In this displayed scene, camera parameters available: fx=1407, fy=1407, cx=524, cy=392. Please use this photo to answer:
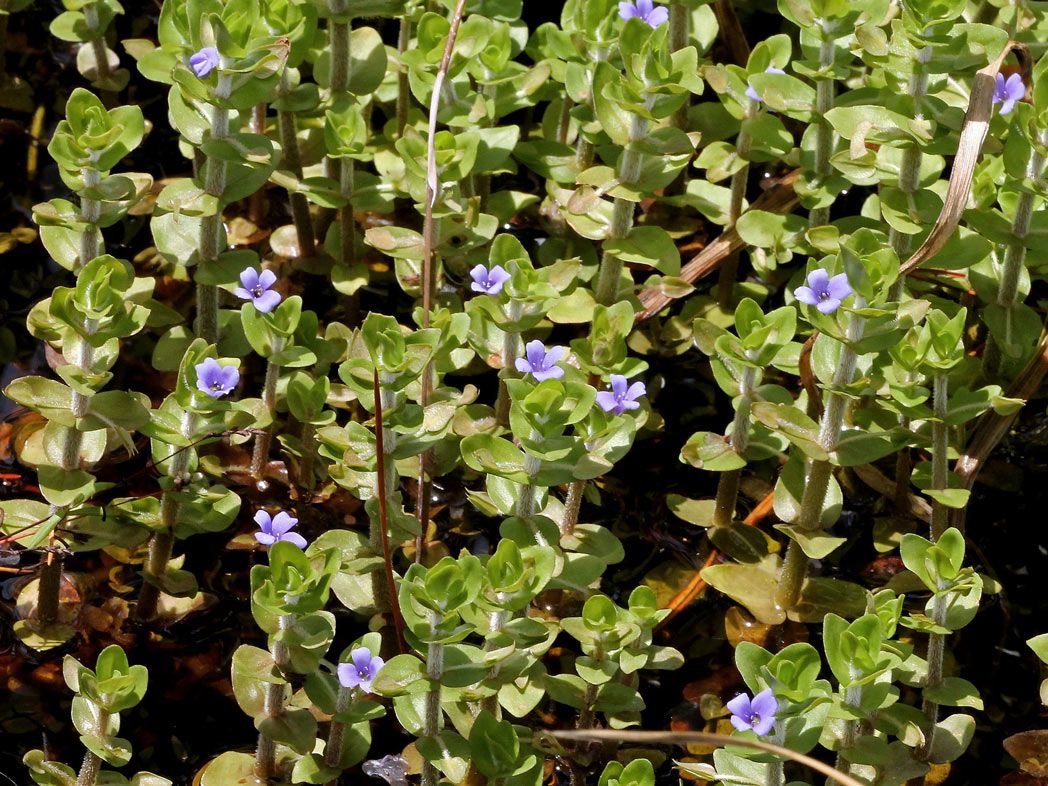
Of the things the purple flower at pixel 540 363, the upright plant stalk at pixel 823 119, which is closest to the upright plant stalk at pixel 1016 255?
the upright plant stalk at pixel 823 119

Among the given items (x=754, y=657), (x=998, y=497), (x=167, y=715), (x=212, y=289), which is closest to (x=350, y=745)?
(x=167, y=715)

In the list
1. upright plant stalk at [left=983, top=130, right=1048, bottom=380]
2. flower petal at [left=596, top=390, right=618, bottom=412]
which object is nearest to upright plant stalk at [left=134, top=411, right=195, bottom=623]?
flower petal at [left=596, top=390, right=618, bottom=412]

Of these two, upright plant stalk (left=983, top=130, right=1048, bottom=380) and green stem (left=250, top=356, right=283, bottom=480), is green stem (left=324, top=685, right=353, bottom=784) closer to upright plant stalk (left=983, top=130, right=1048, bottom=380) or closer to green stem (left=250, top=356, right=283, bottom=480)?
green stem (left=250, top=356, right=283, bottom=480)

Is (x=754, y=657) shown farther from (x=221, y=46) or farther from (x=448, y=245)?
(x=221, y=46)

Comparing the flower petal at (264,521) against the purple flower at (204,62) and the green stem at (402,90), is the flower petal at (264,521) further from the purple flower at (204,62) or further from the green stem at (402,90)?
the green stem at (402,90)

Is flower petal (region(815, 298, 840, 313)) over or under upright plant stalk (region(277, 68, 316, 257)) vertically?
over
